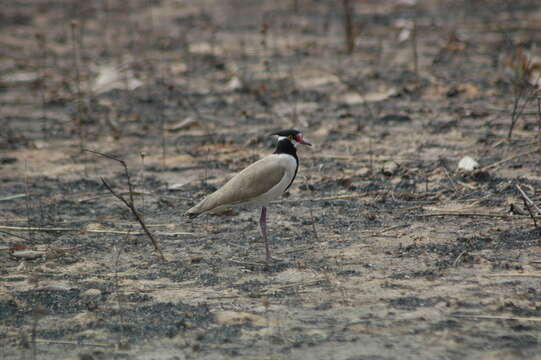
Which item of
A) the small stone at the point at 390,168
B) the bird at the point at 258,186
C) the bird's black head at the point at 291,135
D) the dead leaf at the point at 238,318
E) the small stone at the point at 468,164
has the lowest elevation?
the dead leaf at the point at 238,318

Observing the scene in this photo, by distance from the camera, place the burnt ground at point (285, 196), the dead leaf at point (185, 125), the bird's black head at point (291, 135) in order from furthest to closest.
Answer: the dead leaf at point (185, 125) < the bird's black head at point (291, 135) < the burnt ground at point (285, 196)

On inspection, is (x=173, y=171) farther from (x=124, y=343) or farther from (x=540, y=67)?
(x=540, y=67)

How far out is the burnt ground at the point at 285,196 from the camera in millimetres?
4320

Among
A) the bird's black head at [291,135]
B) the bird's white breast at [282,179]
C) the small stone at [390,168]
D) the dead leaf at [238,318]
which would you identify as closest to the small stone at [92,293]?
the dead leaf at [238,318]

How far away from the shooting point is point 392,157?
744 cm

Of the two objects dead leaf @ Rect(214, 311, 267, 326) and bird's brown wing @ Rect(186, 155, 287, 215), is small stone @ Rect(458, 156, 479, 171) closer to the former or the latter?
bird's brown wing @ Rect(186, 155, 287, 215)

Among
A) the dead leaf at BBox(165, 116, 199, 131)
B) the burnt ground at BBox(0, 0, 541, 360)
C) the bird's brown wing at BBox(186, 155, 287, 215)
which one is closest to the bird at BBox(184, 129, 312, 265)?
the bird's brown wing at BBox(186, 155, 287, 215)

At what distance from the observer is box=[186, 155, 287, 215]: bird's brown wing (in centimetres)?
535

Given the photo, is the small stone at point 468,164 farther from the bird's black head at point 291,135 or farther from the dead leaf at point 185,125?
the dead leaf at point 185,125

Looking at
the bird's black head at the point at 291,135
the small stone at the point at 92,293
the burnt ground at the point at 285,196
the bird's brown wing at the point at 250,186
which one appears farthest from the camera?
the bird's black head at the point at 291,135

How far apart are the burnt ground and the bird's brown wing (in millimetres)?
394

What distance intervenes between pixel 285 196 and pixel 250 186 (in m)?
1.40

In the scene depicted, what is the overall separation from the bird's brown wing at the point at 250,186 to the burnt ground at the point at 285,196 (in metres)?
0.39

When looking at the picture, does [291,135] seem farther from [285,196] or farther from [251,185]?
[285,196]
